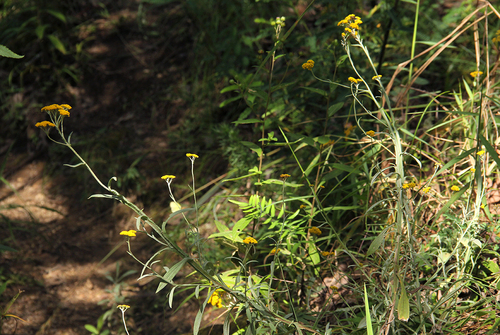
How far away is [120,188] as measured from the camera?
8.80 ft

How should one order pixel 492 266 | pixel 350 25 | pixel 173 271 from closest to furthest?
pixel 173 271 < pixel 350 25 < pixel 492 266

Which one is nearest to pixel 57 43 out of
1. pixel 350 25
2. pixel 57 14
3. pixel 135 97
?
pixel 57 14

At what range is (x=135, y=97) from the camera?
Answer: 3193 mm

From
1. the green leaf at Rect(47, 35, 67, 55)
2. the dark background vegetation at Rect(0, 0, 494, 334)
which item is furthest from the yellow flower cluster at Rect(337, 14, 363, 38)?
the green leaf at Rect(47, 35, 67, 55)

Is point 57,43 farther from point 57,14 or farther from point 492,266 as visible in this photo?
point 492,266

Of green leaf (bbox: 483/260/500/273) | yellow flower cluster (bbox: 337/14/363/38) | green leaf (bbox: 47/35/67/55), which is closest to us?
yellow flower cluster (bbox: 337/14/363/38)

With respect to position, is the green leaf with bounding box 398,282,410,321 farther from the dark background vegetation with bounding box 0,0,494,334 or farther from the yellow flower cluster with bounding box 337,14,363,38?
the dark background vegetation with bounding box 0,0,494,334

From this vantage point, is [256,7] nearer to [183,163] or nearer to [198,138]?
[198,138]

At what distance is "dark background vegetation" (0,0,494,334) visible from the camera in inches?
79.5

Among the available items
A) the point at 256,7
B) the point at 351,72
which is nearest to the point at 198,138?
the point at 256,7

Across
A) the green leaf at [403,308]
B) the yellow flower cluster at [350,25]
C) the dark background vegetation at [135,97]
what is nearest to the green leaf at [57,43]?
the dark background vegetation at [135,97]

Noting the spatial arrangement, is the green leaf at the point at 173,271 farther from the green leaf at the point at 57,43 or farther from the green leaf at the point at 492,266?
the green leaf at the point at 57,43

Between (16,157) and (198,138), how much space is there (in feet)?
5.24

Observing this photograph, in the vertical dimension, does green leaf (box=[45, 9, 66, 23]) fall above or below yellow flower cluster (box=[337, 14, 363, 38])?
below
